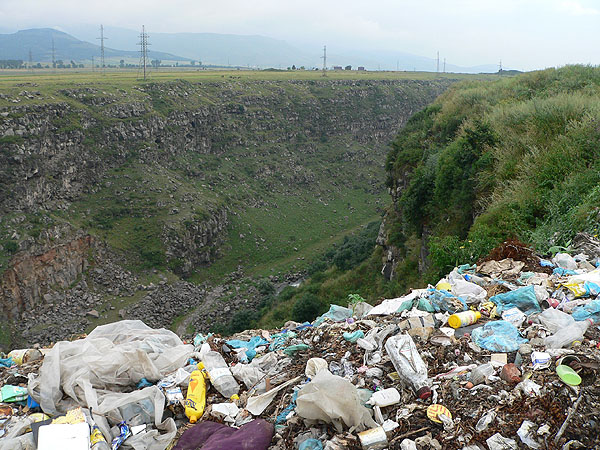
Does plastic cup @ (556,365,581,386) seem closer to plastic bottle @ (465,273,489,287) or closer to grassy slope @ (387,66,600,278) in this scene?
plastic bottle @ (465,273,489,287)

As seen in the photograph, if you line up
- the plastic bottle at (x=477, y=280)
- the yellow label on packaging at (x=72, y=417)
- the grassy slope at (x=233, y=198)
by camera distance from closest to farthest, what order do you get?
the yellow label on packaging at (x=72, y=417) → the plastic bottle at (x=477, y=280) → the grassy slope at (x=233, y=198)

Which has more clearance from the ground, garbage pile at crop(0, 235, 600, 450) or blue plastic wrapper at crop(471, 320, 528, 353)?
blue plastic wrapper at crop(471, 320, 528, 353)

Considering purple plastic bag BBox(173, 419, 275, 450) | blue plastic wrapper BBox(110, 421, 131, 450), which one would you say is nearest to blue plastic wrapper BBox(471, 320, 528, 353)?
purple plastic bag BBox(173, 419, 275, 450)

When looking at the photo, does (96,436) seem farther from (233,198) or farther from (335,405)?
(233,198)

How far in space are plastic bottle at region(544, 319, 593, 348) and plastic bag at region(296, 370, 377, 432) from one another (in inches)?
75.4

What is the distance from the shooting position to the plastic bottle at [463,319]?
4984 millimetres

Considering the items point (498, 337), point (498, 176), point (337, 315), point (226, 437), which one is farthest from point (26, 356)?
point (498, 176)

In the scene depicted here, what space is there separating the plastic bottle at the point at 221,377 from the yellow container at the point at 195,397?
120mm

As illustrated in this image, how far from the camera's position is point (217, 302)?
3130 centimetres

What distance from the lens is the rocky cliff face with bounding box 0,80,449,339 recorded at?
28475 millimetres

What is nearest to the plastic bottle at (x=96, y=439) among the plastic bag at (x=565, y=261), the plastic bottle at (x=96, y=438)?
the plastic bottle at (x=96, y=438)

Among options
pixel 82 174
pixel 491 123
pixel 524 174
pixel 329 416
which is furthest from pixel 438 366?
pixel 82 174

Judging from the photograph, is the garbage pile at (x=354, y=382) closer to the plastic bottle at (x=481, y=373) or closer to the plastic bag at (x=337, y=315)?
the plastic bottle at (x=481, y=373)

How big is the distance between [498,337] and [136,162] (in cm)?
3743
